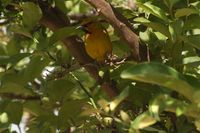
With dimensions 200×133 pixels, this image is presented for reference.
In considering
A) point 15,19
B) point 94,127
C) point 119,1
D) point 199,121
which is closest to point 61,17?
point 15,19

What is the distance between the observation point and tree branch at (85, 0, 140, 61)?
2.01 ft

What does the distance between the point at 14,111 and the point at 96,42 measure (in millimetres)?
162

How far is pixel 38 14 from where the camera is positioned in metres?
0.66

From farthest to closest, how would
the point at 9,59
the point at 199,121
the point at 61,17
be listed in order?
1. the point at 61,17
2. the point at 9,59
3. the point at 199,121

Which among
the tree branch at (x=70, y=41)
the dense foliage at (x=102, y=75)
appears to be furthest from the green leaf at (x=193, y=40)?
the tree branch at (x=70, y=41)

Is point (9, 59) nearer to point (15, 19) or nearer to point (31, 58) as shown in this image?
point (31, 58)

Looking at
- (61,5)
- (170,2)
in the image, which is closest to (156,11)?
(170,2)

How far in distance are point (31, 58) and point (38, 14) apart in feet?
0.22

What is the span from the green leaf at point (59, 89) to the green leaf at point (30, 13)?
94mm

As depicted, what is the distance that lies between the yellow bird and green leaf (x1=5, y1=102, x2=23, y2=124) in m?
0.14

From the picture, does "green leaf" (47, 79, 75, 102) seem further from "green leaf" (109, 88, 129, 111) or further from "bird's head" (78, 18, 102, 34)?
"green leaf" (109, 88, 129, 111)

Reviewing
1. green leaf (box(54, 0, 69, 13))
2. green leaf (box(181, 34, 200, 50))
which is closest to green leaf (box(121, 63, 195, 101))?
green leaf (box(181, 34, 200, 50))

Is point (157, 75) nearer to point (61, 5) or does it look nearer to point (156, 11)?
point (156, 11)

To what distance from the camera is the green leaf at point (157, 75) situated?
0.42 meters
